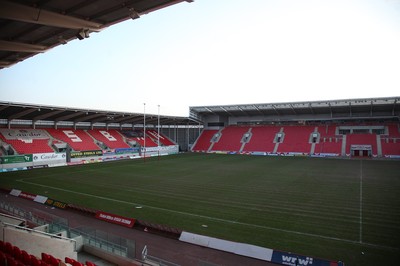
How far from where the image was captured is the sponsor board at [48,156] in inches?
1551

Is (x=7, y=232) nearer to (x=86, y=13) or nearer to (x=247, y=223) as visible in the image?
(x=86, y=13)

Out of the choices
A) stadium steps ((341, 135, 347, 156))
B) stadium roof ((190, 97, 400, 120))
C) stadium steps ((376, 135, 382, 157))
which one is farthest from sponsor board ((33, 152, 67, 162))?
stadium steps ((376, 135, 382, 157))

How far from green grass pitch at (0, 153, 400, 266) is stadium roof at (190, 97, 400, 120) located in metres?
24.9

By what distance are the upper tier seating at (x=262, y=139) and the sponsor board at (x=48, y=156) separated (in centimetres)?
3831

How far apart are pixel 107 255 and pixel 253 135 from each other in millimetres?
58851

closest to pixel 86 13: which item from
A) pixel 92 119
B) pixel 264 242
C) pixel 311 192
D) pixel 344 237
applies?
pixel 264 242

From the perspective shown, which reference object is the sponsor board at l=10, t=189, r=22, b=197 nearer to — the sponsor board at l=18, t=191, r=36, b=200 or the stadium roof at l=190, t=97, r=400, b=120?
the sponsor board at l=18, t=191, r=36, b=200

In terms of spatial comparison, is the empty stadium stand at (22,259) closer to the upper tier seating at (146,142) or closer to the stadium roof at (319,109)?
the upper tier seating at (146,142)

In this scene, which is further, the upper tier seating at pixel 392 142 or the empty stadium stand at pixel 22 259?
the upper tier seating at pixel 392 142

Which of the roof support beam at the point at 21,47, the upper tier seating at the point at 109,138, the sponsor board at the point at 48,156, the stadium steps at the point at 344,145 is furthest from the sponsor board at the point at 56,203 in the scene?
the stadium steps at the point at 344,145

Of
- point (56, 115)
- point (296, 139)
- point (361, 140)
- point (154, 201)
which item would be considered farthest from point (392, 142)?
point (56, 115)

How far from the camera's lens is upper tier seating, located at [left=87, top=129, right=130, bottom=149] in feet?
177

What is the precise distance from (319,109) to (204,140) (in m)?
29.3

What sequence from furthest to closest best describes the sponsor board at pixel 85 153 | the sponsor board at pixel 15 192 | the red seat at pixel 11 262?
the sponsor board at pixel 85 153, the sponsor board at pixel 15 192, the red seat at pixel 11 262
